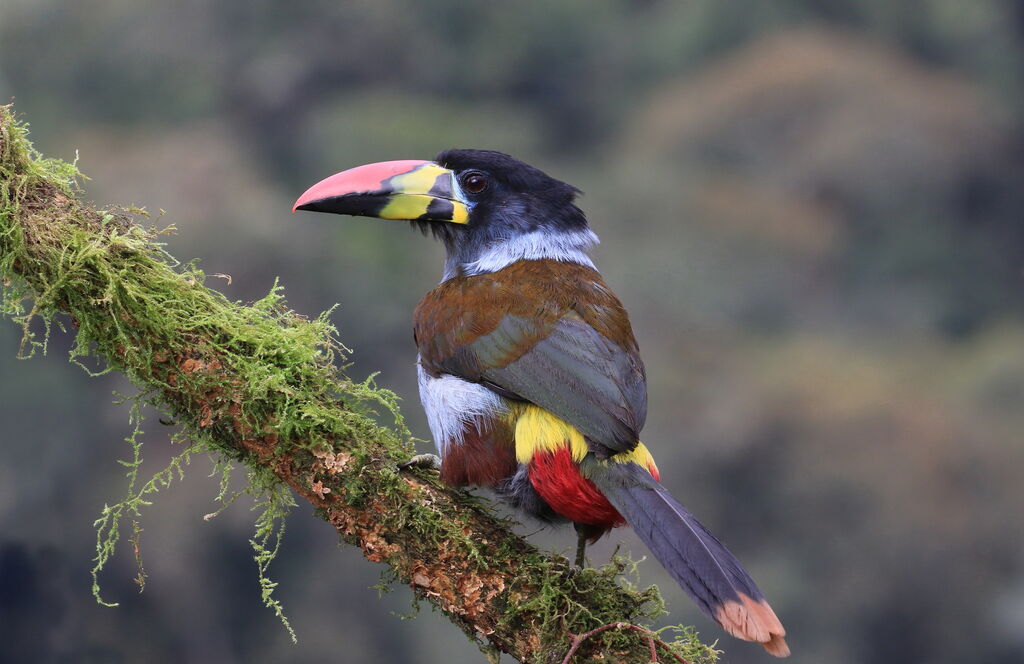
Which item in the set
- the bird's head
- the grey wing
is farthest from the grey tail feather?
the bird's head

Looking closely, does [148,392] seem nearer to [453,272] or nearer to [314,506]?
[314,506]

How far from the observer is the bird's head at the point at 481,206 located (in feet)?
9.36

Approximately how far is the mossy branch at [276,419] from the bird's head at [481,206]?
706mm

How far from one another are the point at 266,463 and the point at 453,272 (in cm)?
87

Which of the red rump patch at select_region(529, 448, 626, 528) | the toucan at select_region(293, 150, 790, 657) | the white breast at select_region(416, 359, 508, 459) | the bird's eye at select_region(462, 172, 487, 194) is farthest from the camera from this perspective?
the bird's eye at select_region(462, 172, 487, 194)

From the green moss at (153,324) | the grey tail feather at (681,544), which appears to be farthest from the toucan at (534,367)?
the green moss at (153,324)

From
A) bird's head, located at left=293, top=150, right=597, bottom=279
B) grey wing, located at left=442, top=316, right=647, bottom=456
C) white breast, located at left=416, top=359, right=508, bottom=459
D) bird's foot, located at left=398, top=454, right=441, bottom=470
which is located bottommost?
bird's foot, located at left=398, top=454, right=441, bottom=470

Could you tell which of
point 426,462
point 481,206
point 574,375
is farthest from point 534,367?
point 481,206

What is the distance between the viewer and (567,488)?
2275mm

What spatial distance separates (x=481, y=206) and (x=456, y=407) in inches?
26.4

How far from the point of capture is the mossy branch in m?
2.12

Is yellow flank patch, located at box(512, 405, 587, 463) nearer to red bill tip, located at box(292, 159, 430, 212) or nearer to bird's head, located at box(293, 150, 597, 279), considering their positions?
bird's head, located at box(293, 150, 597, 279)

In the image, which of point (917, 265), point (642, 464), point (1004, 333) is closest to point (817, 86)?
point (917, 265)

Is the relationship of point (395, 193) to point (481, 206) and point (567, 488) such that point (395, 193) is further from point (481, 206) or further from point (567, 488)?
point (567, 488)
